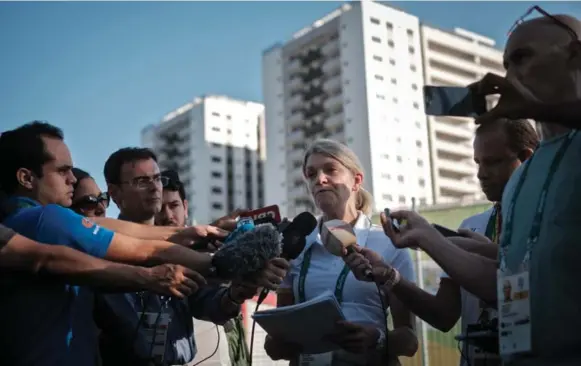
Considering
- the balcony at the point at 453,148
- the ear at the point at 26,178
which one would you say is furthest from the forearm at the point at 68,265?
the balcony at the point at 453,148

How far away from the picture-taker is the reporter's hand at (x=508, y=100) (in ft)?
5.58

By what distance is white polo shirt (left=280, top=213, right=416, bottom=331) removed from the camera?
3.26 m

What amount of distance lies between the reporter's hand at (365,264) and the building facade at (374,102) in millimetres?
57091

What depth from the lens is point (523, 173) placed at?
2029 millimetres

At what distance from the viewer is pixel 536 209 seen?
1846 millimetres

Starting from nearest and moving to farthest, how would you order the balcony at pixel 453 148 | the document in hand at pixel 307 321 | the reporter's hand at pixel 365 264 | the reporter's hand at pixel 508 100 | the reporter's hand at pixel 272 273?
the reporter's hand at pixel 508 100 → the reporter's hand at pixel 272 273 → the document in hand at pixel 307 321 → the reporter's hand at pixel 365 264 → the balcony at pixel 453 148

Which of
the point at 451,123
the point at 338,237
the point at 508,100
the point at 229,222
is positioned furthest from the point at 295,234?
the point at 451,123

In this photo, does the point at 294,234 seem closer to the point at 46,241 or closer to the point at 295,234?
the point at 295,234

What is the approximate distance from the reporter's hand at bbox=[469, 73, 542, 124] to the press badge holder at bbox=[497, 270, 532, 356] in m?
0.46

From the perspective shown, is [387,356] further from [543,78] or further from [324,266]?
[543,78]

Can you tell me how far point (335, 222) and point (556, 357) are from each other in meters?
1.47

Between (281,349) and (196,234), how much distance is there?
82 centimetres

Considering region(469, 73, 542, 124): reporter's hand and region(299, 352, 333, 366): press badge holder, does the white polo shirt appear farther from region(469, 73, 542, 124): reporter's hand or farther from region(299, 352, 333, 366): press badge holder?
region(469, 73, 542, 124): reporter's hand

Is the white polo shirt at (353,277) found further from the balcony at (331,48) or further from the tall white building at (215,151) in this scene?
the tall white building at (215,151)
